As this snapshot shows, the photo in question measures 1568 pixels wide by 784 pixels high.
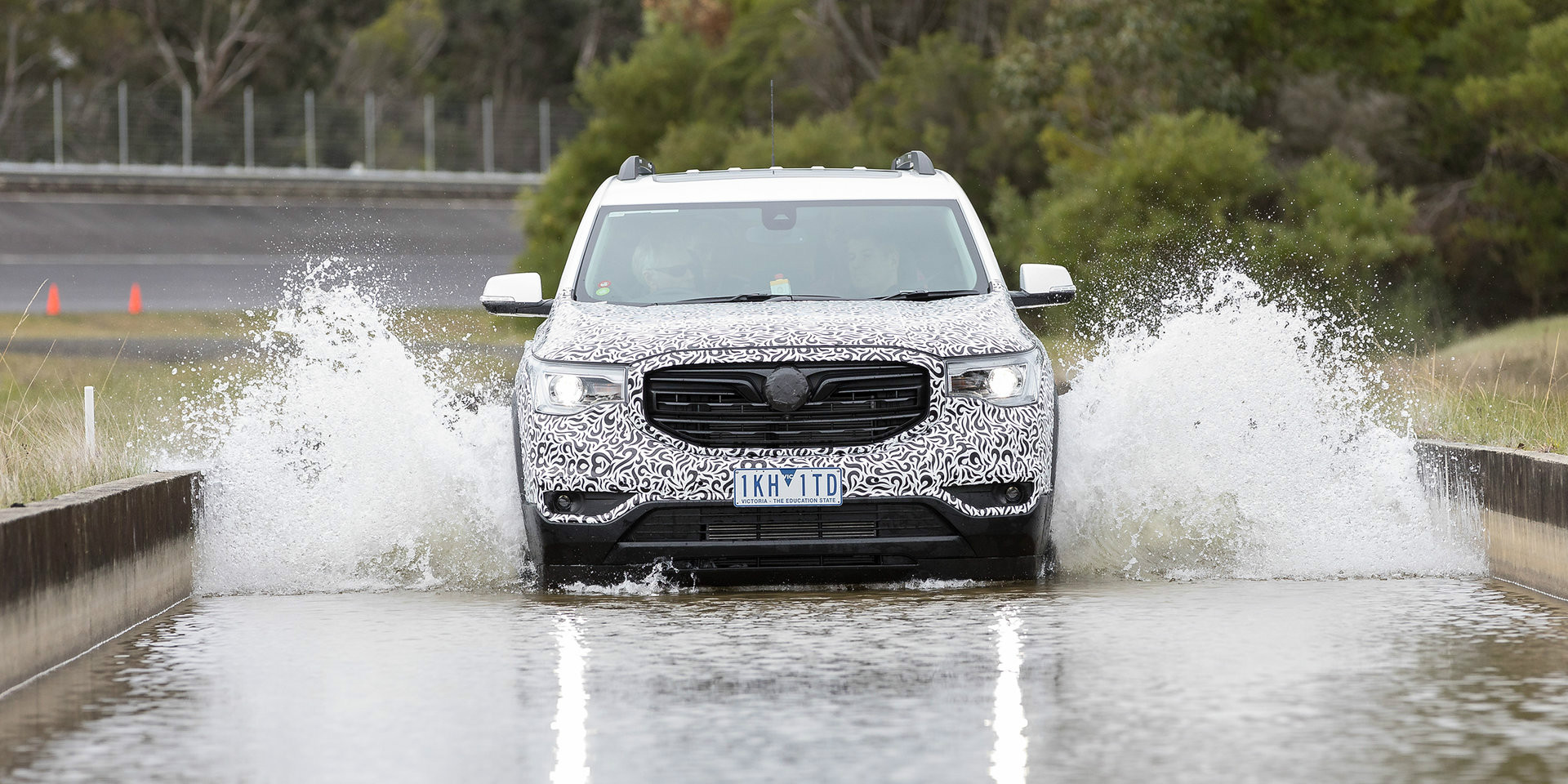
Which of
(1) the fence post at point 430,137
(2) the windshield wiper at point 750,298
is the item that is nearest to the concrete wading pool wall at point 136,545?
(2) the windshield wiper at point 750,298

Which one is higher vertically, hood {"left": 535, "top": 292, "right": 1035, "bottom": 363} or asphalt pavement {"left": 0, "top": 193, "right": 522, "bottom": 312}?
asphalt pavement {"left": 0, "top": 193, "right": 522, "bottom": 312}

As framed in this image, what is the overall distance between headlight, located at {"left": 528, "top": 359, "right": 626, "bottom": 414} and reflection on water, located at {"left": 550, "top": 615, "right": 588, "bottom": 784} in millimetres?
978

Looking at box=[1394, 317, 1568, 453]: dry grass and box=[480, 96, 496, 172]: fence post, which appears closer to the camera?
box=[1394, 317, 1568, 453]: dry grass

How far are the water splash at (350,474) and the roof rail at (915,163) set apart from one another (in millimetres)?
1610

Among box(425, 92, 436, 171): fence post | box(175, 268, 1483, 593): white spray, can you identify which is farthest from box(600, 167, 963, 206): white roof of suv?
box(425, 92, 436, 171): fence post

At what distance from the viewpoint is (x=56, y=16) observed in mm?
79750

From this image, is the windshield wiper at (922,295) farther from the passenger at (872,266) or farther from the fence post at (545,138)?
the fence post at (545,138)

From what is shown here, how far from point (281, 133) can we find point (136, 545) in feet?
208

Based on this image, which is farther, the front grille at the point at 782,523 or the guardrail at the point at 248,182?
the guardrail at the point at 248,182

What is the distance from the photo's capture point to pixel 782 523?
32.6 ft

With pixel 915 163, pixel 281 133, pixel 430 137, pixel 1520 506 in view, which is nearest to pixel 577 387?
pixel 915 163

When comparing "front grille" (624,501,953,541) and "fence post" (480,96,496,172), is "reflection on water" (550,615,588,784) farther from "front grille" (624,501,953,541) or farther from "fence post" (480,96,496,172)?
"fence post" (480,96,496,172)

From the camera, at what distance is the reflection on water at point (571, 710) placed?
6.50 meters

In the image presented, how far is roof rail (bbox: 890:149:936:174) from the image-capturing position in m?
12.2
